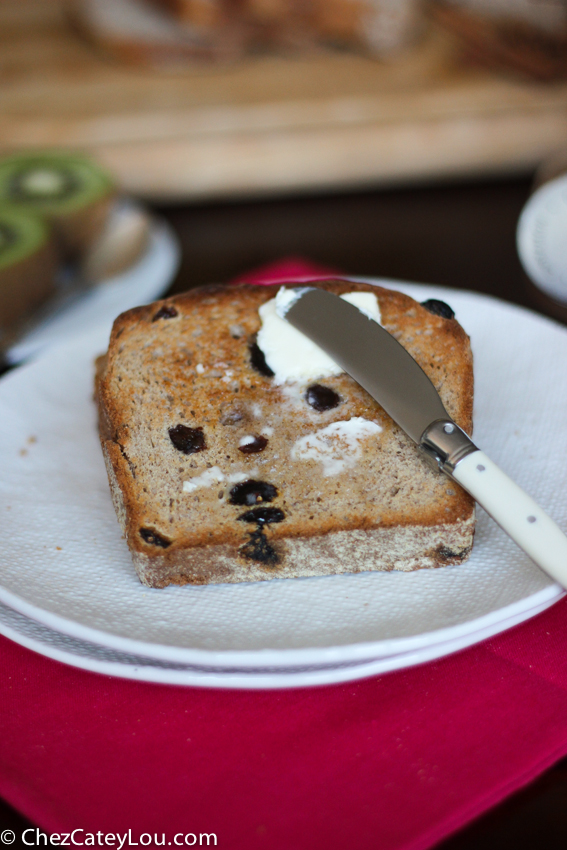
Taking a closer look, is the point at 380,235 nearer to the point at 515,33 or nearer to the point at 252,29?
the point at 515,33

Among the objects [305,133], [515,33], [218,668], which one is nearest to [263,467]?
[218,668]

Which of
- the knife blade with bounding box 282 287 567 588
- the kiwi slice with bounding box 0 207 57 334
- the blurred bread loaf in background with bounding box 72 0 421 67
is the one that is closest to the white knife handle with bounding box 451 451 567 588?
the knife blade with bounding box 282 287 567 588

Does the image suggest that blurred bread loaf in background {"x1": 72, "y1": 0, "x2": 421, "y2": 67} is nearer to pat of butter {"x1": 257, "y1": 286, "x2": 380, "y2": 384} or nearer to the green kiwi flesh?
the green kiwi flesh

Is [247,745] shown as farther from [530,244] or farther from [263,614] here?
[530,244]

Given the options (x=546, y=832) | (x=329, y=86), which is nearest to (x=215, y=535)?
(x=546, y=832)

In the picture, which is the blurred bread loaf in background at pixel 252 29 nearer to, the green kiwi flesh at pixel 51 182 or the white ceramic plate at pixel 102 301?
the green kiwi flesh at pixel 51 182

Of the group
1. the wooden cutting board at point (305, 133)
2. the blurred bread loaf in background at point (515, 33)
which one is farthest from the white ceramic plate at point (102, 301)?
the blurred bread loaf in background at point (515, 33)
